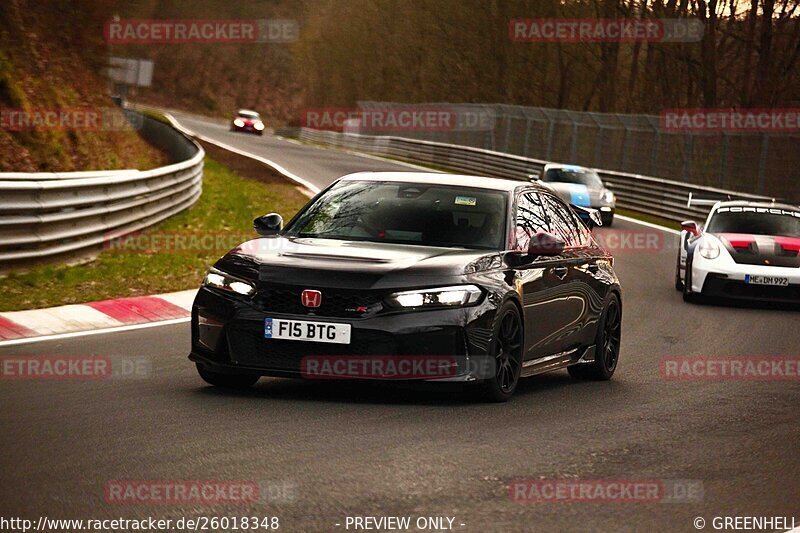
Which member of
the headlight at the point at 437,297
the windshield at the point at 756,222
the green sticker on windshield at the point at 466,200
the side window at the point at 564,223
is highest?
the green sticker on windshield at the point at 466,200

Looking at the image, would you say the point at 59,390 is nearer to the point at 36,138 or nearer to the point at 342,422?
the point at 342,422

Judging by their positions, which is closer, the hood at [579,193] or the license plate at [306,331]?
the license plate at [306,331]

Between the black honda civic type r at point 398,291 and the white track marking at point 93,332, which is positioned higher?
the black honda civic type r at point 398,291

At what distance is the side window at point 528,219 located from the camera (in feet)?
30.4

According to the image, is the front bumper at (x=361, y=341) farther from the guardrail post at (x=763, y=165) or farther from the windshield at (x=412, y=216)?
the guardrail post at (x=763, y=165)

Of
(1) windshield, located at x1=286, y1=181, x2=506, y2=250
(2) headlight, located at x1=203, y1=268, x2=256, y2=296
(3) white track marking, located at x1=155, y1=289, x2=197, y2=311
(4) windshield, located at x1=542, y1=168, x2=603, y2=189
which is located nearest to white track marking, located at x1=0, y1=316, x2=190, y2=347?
(3) white track marking, located at x1=155, y1=289, x2=197, y2=311

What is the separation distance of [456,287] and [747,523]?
2845mm

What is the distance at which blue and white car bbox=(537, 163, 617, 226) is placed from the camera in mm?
31422

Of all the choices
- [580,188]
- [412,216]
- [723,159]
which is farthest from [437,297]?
[723,159]

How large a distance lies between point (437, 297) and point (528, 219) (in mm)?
1564

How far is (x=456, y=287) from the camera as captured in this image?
8266 millimetres

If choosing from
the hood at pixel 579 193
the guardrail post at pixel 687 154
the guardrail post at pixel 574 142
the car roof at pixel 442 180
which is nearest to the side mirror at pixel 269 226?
the car roof at pixel 442 180

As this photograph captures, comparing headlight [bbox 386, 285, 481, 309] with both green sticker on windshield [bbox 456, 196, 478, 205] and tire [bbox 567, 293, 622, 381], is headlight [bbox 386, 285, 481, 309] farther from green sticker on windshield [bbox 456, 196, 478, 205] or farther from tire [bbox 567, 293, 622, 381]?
tire [bbox 567, 293, 622, 381]

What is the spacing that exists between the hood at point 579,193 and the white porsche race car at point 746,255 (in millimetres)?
12092
